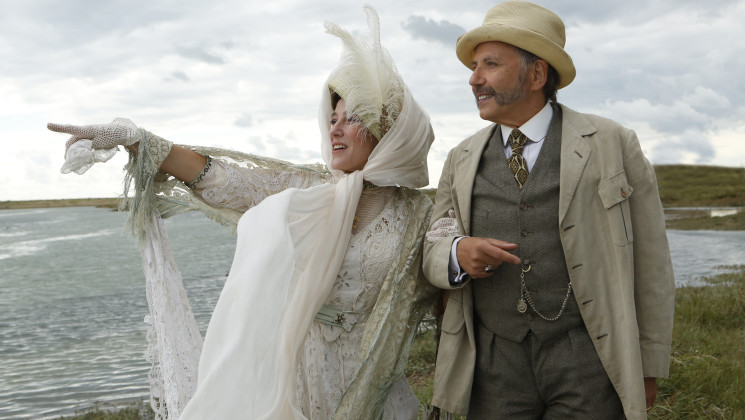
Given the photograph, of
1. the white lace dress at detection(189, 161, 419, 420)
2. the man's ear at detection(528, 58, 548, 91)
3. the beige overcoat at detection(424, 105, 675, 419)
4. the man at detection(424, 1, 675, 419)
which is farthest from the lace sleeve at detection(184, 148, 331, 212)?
the beige overcoat at detection(424, 105, 675, 419)

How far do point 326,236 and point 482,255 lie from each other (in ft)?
2.19

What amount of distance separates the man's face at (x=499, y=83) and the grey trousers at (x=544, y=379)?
2.58 feet

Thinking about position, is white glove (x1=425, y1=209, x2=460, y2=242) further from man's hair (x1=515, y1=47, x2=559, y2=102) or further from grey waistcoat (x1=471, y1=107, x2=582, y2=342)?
man's hair (x1=515, y1=47, x2=559, y2=102)

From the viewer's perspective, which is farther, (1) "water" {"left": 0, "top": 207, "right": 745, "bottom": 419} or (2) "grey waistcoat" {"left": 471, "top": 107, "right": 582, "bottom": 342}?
(1) "water" {"left": 0, "top": 207, "right": 745, "bottom": 419}

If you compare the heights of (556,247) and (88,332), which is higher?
(556,247)

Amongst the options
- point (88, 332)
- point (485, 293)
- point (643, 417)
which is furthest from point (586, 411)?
point (88, 332)

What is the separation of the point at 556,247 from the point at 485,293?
0.32m

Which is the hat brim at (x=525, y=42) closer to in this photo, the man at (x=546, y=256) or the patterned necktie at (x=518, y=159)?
the man at (x=546, y=256)

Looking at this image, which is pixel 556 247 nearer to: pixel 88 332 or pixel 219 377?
pixel 219 377

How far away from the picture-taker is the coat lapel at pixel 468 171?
2398 mm

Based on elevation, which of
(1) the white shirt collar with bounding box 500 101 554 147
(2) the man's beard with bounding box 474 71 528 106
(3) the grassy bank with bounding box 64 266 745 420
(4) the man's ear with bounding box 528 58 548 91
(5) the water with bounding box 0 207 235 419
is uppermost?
(4) the man's ear with bounding box 528 58 548 91

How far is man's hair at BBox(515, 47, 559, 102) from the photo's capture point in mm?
2357

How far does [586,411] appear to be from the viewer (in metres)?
2.20

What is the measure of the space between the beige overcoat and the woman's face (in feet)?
2.71
